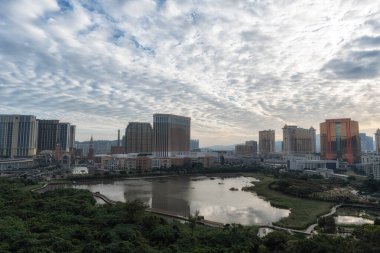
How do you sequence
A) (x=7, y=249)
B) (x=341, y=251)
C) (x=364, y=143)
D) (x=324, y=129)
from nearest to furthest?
(x=341, y=251), (x=7, y=249), (x=324, y=129), (x=364, y=143)

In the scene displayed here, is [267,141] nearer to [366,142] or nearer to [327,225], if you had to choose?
[366,142]

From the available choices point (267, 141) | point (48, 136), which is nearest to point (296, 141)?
point (267, 141)

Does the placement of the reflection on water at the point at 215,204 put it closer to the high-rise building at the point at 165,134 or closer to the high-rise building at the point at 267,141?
the high-rise building at the point at 165,134

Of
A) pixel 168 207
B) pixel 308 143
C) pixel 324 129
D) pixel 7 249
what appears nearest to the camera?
pixel 7 249

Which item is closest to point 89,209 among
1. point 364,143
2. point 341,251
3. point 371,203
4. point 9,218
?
point 9,218

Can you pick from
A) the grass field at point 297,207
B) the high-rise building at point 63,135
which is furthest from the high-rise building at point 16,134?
the grass field at point 297,207

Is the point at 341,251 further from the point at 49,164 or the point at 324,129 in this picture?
the point at 49,164

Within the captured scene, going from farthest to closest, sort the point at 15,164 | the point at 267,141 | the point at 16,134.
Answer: the point at 267,141
the point at 16,134
the point at 15,164

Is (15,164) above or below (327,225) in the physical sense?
above
